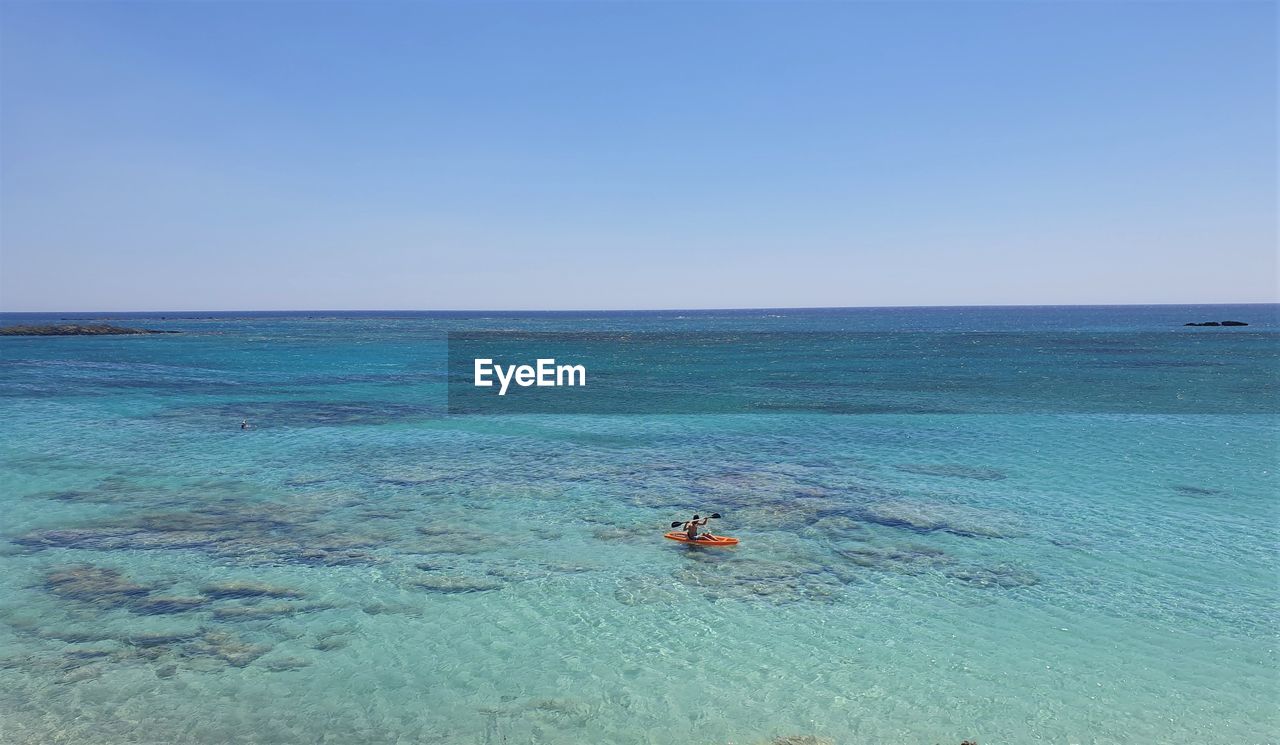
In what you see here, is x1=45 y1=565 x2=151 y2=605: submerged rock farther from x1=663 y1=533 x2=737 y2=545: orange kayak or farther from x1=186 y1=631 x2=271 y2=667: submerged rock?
x1=663 y1=533 x2=737 y2=545: orange kayak

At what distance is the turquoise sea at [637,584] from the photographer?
12.7 m

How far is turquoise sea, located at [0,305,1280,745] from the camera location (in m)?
12.7

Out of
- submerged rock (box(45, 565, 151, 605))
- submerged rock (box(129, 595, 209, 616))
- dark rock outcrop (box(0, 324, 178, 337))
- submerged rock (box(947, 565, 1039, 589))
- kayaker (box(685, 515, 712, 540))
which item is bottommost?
submerged rock (box(129, 595, 209, 616))

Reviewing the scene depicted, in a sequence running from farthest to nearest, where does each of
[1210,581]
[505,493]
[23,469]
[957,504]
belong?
1. [23,469]
2. [505,493]
3. [957,504]
4. [1210,581]

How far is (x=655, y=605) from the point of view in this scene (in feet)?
55.7

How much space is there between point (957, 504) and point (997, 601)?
8294 millimetres

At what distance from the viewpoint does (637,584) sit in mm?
18219

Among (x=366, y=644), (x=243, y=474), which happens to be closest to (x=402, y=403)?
(x=243, y=474)

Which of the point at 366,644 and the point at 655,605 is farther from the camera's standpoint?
the point at 655,605

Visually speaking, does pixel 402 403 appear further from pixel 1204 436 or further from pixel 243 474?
pixel 1204 436

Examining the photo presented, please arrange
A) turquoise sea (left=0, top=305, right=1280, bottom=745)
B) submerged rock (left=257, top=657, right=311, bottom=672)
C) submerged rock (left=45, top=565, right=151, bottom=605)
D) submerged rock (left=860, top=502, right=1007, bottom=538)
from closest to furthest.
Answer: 1. turquoise sea (left=0, top=305, right=1280, bottom=745)
2. submerged rock (left=257, top=657, right=311, bottom=672)
3. submerged rock (left=45, top=565, right=151, bottom=605)
4. submerged rock (left=860, top=502, right=1007, bottom=538)

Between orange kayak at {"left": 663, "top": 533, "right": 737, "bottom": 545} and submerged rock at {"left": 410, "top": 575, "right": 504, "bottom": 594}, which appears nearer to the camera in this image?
submerged rock at {"left": 410, "top": 575, "right": 504, "bottom": 594}

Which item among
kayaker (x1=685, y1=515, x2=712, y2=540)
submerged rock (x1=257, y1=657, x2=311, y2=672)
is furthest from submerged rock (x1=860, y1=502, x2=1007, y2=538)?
submerged rock (x1=257, y1=657, x2=311, y2=672)

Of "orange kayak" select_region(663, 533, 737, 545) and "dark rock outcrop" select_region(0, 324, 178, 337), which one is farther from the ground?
"dark rock outcrop" select_region(0, 324, 178, 337)
